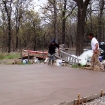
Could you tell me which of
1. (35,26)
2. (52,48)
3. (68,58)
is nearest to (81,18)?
(68,58)

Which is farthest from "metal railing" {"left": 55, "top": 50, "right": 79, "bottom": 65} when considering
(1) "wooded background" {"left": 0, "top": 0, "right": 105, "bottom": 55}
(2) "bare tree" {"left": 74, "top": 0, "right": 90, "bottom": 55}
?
(1) "wooded background" {"left": 0, "top": 0, "right": 105, "bottom": 55}

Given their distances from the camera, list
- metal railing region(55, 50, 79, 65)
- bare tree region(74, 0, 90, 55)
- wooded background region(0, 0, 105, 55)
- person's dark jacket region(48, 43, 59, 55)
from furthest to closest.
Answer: wooded background region(0, 0, 105, 55)
bare tree region(74, 0, 90, 55)
person's dark jacket region(48, 43, 59, 55)
metal railing region(55, 50, 79, 65)

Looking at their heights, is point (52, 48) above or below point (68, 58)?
above

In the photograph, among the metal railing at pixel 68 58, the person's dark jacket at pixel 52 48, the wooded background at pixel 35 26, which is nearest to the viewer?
the metal railing at pixel 68 58

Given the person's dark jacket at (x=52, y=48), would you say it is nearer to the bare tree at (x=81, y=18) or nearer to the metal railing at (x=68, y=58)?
the metal railing at (x=68, y=58)

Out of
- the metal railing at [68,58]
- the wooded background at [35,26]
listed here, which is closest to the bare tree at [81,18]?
the metal railing at [68,58]

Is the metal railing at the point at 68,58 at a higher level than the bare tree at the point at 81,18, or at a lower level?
lower

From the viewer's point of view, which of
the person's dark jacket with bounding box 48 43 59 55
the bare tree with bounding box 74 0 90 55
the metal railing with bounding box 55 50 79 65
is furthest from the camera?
the bare tree with bounding box 74 0 90 55

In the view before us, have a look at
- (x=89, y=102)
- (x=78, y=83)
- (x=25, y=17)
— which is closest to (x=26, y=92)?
(x=89, y=102)

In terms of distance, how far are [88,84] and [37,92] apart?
2325 mm

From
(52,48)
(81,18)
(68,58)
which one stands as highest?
(81,18)

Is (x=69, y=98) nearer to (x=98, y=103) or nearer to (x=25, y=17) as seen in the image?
(x=98, y=103)

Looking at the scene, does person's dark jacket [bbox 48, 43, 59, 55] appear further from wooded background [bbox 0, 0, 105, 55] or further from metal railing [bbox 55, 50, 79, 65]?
wooded background [bbox 0, 0, 105, 55]

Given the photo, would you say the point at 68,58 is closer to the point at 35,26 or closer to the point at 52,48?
the point at 52,48
